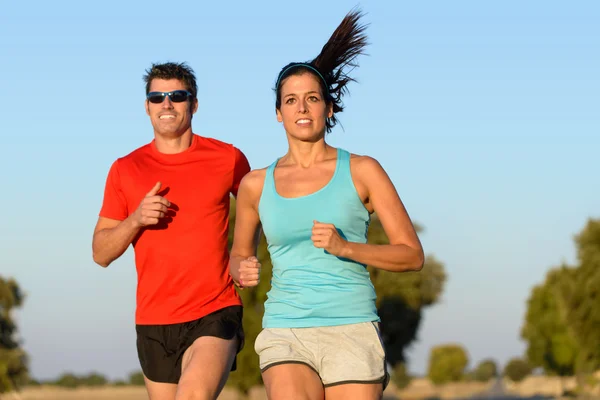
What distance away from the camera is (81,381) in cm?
9012

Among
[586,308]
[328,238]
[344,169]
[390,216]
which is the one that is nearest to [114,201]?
[344,169]

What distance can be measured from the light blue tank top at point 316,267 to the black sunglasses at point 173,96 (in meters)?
2.10

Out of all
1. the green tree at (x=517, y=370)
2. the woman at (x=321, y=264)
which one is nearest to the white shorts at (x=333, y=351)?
the woman at (x=321, y=264)

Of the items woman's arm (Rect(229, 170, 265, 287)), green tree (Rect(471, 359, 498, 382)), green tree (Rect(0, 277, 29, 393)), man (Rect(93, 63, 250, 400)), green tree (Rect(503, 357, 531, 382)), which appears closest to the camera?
woman's arm (Rect(229, 170, 265, 287))

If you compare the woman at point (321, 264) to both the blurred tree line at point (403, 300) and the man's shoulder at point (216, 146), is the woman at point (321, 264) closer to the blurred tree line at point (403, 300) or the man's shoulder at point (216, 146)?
the man's shoulder at point (216, 146)

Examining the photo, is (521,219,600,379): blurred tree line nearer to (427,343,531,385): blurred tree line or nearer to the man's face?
the man's face

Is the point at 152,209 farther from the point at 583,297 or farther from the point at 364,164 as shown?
the point at 583,297

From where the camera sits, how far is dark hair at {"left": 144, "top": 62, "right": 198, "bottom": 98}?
8.35 meters

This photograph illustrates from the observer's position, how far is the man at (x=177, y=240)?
25.4 feet

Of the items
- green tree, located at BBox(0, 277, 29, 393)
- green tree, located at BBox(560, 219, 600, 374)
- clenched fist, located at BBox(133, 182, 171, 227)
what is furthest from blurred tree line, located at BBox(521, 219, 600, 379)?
clenched fist, located at BBox(133, 182, 171, 227)

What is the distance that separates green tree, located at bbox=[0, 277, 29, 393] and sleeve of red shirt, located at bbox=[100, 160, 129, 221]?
162ft

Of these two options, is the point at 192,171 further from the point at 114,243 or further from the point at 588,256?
the point at 588,256

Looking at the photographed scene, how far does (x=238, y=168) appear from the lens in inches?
327

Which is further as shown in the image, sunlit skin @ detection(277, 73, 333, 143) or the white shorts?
sunlit skin @ detection(277, 73, 333, 143)
